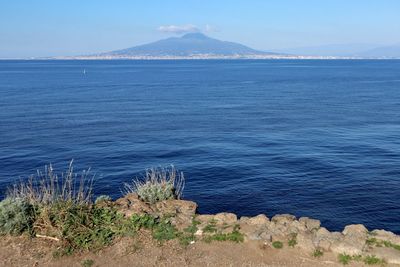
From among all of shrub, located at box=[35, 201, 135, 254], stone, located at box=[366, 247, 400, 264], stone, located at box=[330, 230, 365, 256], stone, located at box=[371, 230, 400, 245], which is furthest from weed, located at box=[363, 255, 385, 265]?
shrub, located at box=[35, 201, 135, 254]

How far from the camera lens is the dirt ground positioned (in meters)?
17.0

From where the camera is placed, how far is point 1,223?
18812mm

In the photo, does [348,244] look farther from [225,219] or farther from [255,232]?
[225,219]

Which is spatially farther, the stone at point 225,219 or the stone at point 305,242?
the stone at point 225,219

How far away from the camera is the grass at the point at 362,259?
659 inches

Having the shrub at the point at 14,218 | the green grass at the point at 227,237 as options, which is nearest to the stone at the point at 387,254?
the green grass at the point at 227,237

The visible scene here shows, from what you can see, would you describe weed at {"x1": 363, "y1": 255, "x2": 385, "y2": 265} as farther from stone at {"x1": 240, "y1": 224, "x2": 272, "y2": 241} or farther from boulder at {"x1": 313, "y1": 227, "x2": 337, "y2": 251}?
stone at {"x1": 240, "y1": 224, "x2": 272, "y2": 241}

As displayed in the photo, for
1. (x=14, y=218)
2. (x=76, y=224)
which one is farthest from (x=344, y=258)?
(x=14, y=218)

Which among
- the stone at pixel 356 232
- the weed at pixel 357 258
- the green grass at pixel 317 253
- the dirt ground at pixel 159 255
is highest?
the stone at pixel 356 232

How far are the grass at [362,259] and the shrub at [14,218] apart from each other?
12844 millimetres

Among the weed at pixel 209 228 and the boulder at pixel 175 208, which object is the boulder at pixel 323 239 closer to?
the weed at pixel 209 228

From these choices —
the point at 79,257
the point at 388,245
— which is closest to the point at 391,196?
the point at 388,245

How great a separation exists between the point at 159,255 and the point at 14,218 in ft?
21.1

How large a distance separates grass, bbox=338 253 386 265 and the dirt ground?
0.23m
